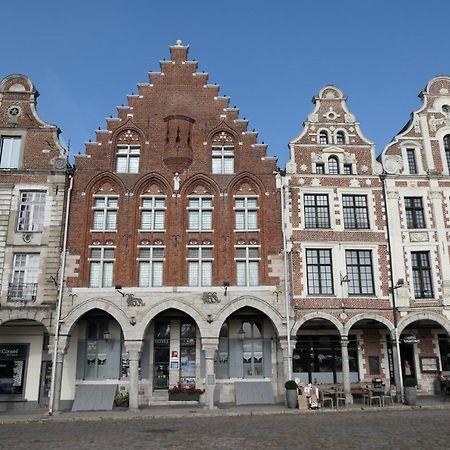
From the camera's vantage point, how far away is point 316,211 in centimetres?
2566

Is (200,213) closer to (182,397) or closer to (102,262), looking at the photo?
(102,262)

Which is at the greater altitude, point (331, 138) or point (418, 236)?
point (331, 138)

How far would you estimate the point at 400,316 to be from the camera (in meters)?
24.1

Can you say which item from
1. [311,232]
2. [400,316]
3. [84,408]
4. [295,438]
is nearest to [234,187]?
[311,232]

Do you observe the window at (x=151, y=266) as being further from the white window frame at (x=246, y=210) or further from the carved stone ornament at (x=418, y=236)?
the carved stone ornament at (x=418, y=236)

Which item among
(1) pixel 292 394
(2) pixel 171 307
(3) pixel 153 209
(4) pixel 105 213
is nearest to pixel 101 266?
(4) pixel 105 213

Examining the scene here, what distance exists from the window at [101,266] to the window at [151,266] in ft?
4.82

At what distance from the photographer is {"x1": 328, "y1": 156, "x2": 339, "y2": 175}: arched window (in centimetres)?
2638

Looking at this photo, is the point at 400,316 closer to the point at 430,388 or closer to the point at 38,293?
the point at 430,388

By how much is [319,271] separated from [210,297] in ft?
18.2

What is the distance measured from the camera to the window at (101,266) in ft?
80.2

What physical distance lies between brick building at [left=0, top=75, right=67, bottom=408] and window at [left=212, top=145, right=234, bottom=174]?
7715 millimetres

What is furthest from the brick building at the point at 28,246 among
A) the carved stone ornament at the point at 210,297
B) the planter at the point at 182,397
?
the carved stone ornament at the point at 210,297

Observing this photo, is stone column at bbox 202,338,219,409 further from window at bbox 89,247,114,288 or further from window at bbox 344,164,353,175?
window at bbox 344,164,353,175
